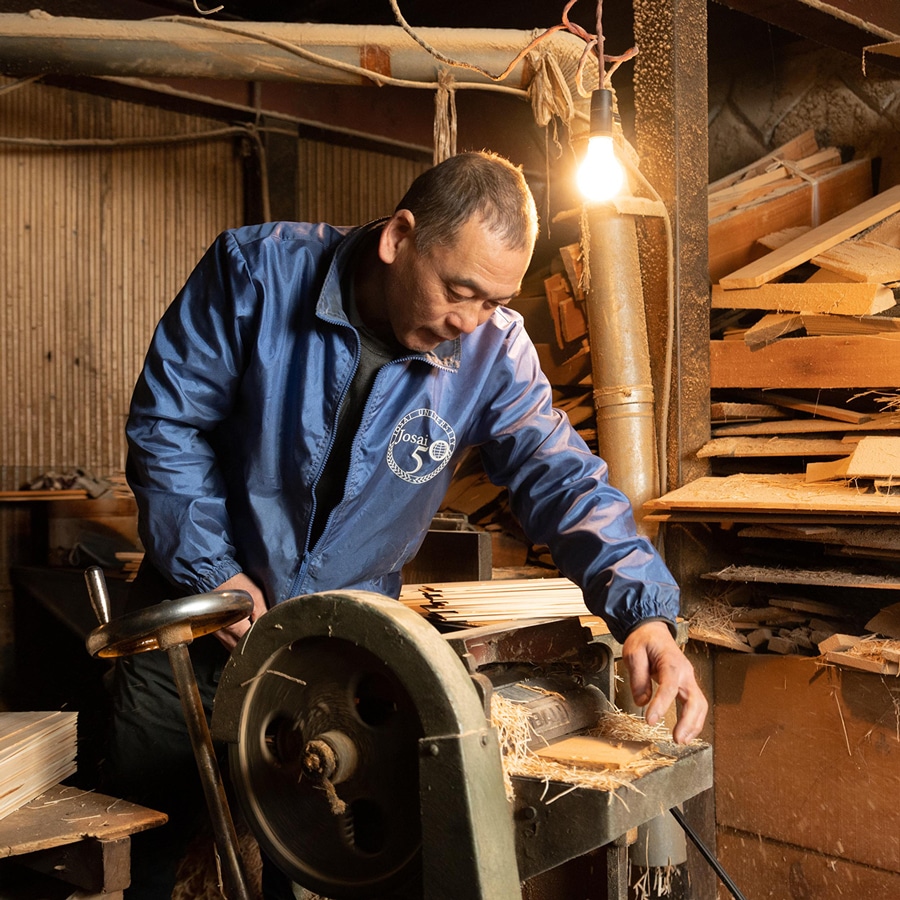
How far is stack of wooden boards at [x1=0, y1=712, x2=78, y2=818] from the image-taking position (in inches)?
86.4

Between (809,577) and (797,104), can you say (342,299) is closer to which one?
(809,577)

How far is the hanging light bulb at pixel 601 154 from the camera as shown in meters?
3.17

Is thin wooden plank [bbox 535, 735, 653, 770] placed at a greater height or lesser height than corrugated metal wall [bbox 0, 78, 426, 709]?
lesser

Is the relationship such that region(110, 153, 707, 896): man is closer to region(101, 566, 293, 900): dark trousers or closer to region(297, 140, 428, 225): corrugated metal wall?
region(101, 566, 293, 900): dark trousers

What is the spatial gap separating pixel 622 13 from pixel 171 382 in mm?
4384

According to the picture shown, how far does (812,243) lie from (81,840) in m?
3.35

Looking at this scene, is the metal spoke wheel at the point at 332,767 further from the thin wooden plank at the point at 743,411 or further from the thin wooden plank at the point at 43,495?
the thin wooden plank at the point at 43,495

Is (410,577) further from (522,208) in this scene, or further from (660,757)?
(660,757)

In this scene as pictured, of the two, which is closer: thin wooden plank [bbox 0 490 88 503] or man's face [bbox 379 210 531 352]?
man's face [bbox 379 210 531 352]

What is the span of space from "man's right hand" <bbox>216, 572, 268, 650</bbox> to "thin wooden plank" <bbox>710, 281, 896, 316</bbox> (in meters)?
2.33

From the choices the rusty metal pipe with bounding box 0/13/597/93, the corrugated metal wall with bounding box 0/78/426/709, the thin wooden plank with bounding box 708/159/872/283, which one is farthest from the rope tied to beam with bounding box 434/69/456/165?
the corrugated metal wall with bounding box 0/78/426/709

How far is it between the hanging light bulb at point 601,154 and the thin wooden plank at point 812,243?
2.70 ft

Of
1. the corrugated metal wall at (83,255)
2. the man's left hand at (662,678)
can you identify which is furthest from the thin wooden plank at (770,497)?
the corrugated metal wall at (83,255)

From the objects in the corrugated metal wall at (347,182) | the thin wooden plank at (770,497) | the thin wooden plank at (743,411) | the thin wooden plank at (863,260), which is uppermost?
the corrugated metal wall at (347,182)
